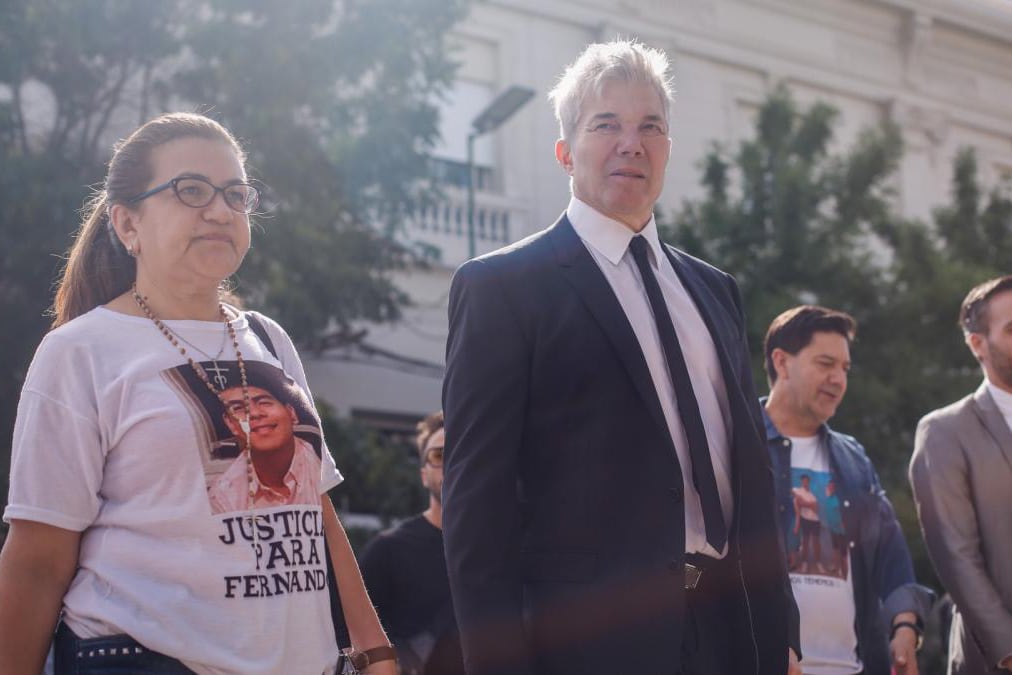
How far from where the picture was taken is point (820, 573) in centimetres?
554

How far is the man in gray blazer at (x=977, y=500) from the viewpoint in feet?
16.8

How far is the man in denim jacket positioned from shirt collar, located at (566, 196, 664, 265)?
2075 millimetres

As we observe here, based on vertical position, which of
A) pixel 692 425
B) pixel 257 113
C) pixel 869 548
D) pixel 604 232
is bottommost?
pixel 869 548

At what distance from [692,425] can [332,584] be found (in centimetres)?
93

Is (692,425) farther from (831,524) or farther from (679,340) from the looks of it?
(831,524)

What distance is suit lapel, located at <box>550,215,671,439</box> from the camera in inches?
129

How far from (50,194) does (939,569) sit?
794cm

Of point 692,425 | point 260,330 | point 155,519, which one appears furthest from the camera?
point 260,330

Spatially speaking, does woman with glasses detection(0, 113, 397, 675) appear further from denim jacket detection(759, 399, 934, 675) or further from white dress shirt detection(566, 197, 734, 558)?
denim jacket detection(759, 399, 934, 675)

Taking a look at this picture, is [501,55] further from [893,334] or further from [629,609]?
[629,609]

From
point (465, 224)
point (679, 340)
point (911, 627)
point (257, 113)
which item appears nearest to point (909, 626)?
point (911, 627)

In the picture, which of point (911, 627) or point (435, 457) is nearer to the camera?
point (911, 627)

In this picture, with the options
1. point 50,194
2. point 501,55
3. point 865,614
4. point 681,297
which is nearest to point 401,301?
point 50,194

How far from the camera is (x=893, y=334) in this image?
13773 millimetres
